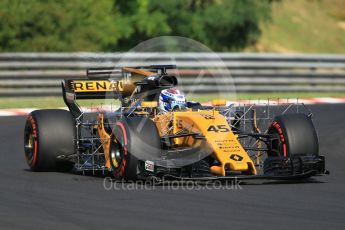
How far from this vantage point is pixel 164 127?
502 inches

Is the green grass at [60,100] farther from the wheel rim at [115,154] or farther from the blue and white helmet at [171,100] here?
the wheel rim at [115,154]

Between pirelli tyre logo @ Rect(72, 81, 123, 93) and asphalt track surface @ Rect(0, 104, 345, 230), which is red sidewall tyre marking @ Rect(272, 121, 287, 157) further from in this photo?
pirelli tyre logo @ Rect(72, 81, 123, 93)

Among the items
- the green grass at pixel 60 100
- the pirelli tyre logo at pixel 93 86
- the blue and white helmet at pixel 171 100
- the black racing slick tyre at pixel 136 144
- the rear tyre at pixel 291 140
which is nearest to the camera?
the black racing slick tyre at pixel 136 144

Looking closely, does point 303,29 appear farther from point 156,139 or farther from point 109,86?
point 156,139

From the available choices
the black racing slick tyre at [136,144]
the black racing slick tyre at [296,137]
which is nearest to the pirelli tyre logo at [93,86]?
the black racing slick tyre at [136,144]

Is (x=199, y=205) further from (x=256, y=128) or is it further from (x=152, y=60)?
(x=152, y=60)

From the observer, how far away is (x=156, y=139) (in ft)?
39.0

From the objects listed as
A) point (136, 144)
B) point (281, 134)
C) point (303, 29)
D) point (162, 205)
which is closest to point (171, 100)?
point (136, 144)

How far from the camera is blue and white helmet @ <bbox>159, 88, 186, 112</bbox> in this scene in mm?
13117

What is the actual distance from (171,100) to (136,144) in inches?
58.2

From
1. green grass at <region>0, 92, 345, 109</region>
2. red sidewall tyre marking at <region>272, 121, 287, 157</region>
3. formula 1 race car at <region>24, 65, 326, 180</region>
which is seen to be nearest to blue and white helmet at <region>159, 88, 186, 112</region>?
formula 1 race car at <region>24, 65, 326, 180</region>

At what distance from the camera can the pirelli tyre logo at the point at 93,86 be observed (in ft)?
47.5

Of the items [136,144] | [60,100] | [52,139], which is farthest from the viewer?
[60,100]

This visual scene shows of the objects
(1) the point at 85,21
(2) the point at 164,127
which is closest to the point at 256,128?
(2) the point at 164,127
